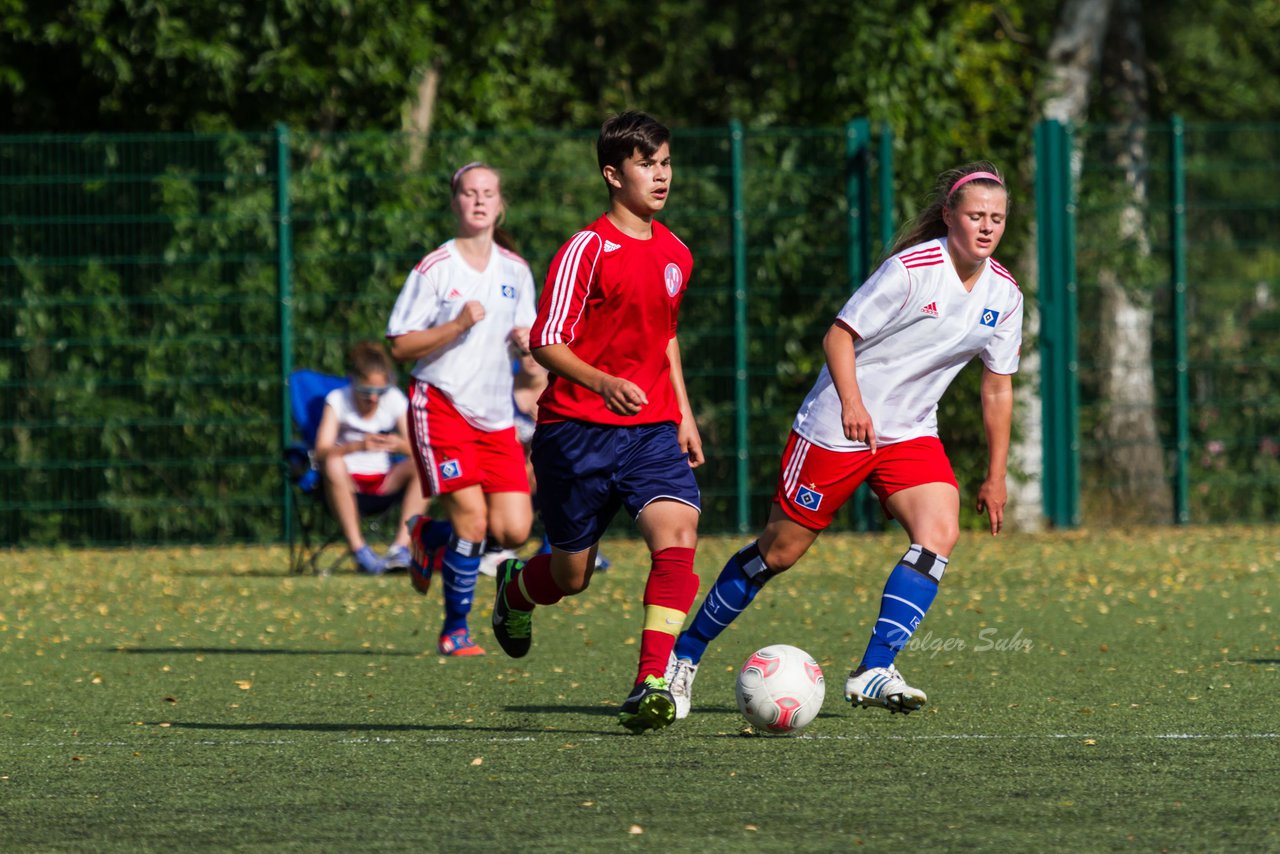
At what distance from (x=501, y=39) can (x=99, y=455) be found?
4.80m

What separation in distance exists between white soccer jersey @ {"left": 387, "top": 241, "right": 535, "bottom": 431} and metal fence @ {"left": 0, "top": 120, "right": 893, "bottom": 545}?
538 centimetres

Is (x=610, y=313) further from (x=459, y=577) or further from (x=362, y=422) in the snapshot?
(x=362, y=422)

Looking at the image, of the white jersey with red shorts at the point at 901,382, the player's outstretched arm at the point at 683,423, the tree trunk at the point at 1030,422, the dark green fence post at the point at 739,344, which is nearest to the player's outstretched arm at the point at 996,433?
the white jersey with red shorts at the point at 901,382

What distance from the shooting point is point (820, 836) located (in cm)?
466

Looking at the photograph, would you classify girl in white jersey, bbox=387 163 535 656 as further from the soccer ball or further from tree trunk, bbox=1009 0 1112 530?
tree trunk, bbox=1009 0 1112 530

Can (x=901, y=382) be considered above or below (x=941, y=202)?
below

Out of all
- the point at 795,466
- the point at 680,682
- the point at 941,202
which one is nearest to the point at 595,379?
the point at 795,466

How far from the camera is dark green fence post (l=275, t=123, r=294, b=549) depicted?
14.1 metres

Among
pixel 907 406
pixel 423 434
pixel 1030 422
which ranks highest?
pixel 907 406

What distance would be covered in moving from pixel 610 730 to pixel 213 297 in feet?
27.9

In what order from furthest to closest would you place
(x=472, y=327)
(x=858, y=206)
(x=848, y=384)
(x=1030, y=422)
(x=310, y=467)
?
(x=1030, y=422)
(x=858, y=206)
(x=310, y=467)
(x=472, y=327)
(x=848, y=384)

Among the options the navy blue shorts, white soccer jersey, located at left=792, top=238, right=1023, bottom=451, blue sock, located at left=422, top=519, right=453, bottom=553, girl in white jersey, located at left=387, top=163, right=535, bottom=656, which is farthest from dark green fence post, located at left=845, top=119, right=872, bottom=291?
the navy blue shorts

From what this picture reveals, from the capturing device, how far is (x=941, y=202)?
6.84 metres

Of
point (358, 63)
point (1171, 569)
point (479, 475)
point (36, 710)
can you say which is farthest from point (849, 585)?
point (358, 63)
